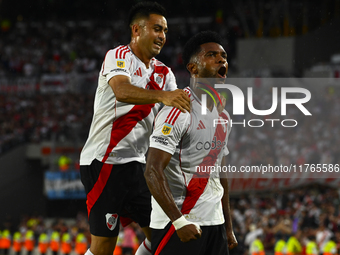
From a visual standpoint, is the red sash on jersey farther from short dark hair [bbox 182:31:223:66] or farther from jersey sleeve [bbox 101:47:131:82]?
jersey sleeve [bbox 101:47:131:82]

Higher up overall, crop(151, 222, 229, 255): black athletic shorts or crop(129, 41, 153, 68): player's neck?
crop(129, 41, 153, 68): player's neck

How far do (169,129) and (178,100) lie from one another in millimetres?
173

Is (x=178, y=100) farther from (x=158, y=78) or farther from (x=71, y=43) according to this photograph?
(x=71, y=43)

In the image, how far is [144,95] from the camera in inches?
116

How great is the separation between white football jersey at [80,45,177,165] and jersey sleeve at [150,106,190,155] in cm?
70

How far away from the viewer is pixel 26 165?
18.5 meters

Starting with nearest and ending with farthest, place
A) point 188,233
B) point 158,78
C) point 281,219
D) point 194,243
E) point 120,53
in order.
→ point 188,233 < point 194,243 < point 120,53 < point 158,78 < point 281,219

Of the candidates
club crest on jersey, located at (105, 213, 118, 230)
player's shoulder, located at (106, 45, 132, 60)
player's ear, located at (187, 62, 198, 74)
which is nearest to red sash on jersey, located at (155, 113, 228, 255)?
player's ear, located at (187, 62, 198, 74)

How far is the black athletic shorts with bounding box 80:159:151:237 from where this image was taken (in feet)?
11.6

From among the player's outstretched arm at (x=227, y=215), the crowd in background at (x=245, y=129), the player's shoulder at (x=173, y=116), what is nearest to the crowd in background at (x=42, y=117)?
the crowd in background at (x=245, y=129)

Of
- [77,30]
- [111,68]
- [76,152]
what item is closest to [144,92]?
[111,68]

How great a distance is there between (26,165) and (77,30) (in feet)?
27.3

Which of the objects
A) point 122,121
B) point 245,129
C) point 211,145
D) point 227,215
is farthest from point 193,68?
point 245,129

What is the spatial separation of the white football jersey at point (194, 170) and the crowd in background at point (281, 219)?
23.1ft
